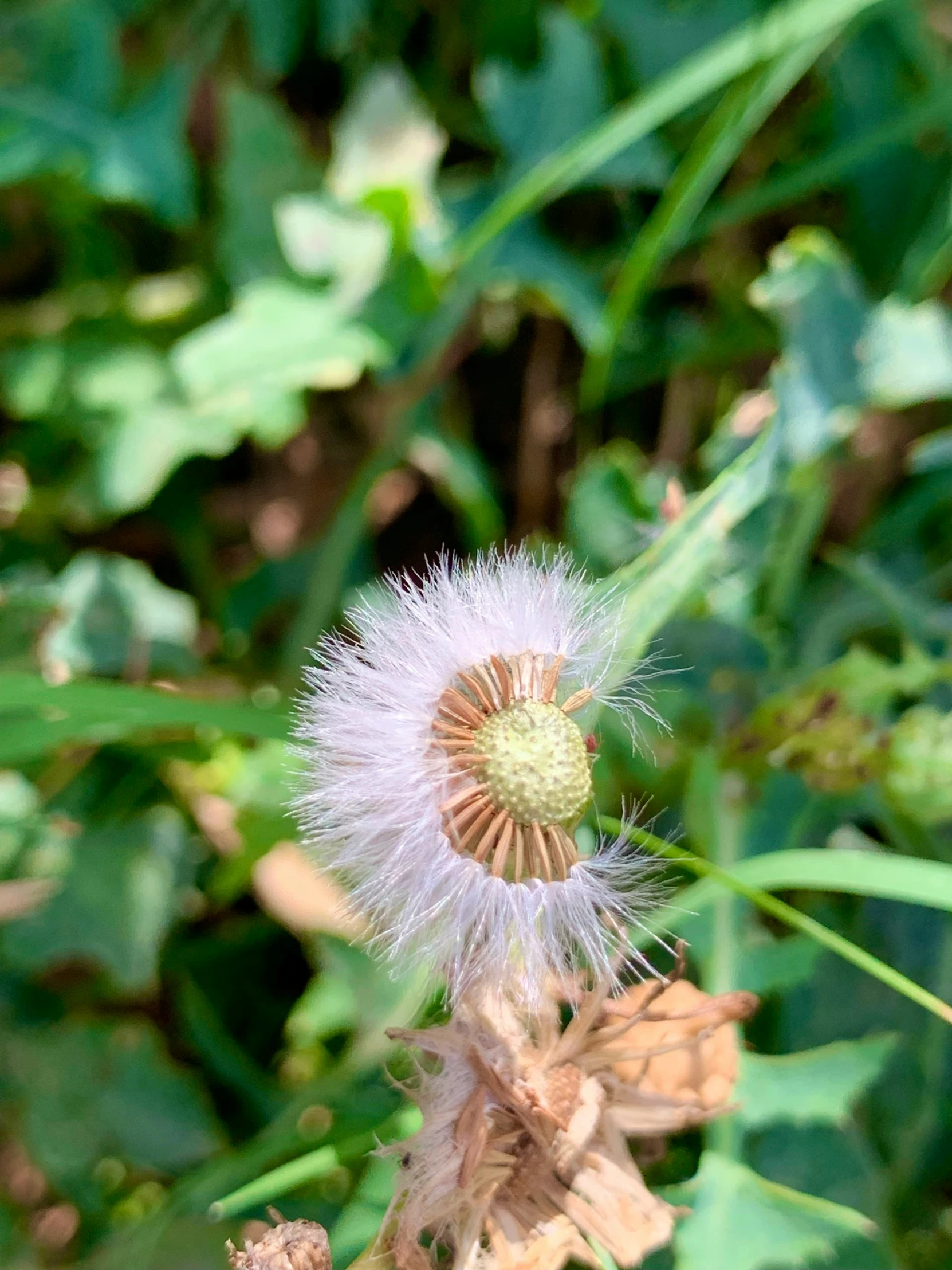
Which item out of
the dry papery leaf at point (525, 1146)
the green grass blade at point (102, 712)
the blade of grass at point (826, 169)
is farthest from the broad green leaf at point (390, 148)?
the dry papery leaf at point (525, 1146)

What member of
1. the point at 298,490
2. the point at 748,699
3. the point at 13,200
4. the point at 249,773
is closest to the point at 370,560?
the point at 298,490

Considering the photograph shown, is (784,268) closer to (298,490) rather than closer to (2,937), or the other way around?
(298,490)

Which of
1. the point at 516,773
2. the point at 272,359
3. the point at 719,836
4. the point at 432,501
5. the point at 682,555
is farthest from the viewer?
the point at 432,501

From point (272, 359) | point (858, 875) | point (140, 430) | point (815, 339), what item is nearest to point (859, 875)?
point (858, 875)

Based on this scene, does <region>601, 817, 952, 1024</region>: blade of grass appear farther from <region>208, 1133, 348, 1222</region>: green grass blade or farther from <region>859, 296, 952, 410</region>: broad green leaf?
<region>859, 296, 952, 410</region>: broad green leaf

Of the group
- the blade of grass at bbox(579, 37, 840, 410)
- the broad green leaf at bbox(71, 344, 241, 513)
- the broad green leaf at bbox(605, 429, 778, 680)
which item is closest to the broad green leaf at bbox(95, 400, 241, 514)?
the broad green leaf at bbox(71, 344, 241, 513)

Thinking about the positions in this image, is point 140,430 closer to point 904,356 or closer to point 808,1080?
point 904,356
